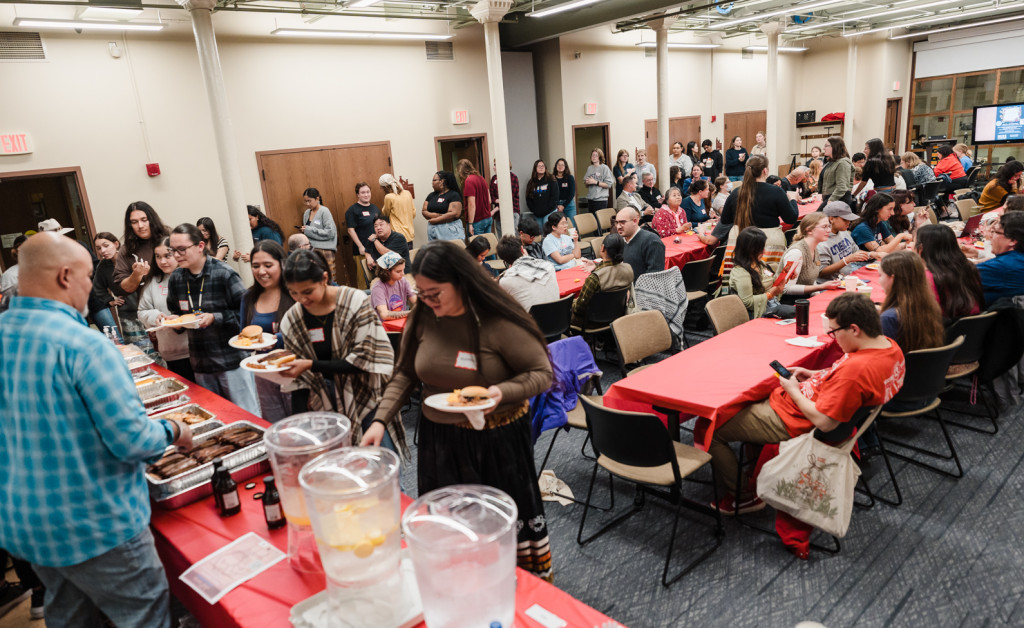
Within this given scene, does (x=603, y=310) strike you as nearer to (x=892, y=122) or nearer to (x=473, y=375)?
(x=473, y=375)


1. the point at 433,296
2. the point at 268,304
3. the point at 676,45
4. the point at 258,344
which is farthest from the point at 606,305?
the point at 676,45

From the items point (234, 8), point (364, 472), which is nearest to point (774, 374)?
point (364, 472)

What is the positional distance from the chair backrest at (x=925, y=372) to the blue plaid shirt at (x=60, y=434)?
356 centimetres

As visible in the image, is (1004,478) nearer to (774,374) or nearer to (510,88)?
(774,374)

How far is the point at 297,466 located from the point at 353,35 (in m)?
7.78

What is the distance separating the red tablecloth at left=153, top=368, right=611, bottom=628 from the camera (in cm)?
164

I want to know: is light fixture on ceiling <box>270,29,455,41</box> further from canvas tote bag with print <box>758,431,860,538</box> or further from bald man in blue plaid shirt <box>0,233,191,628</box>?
canvas tote bag with print <box>758,431,860,538</box>

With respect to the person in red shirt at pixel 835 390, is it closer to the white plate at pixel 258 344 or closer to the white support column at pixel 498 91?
the white plate at pixel 258 344

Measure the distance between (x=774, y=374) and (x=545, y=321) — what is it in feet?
6.48

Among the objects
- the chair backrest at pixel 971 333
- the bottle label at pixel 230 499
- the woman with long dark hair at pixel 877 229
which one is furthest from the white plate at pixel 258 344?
the woman with long dark hair at pixel 877 229

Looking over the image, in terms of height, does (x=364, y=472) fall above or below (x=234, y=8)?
below

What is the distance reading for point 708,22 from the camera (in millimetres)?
12172

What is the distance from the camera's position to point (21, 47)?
6.35m

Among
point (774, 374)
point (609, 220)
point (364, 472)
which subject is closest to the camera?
point (364, 472)
